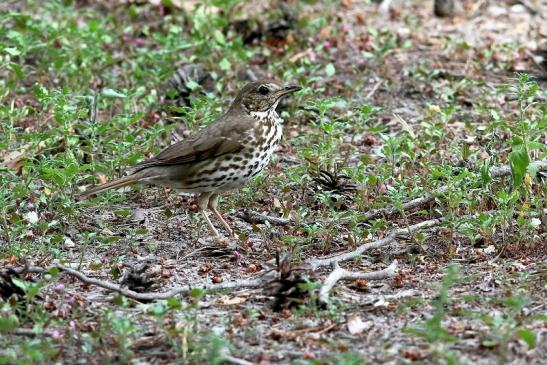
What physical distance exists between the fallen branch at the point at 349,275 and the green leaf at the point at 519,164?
0.90 meters

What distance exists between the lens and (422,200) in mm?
7191

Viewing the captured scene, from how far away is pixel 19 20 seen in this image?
1040 cm

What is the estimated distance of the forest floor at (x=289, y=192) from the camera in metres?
5.30

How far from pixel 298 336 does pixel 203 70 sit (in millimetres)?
5159

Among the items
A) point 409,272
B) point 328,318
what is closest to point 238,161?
point 409,272

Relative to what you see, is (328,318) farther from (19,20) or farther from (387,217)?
(19,20)

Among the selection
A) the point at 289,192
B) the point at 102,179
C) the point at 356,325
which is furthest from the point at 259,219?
the point at 356,325

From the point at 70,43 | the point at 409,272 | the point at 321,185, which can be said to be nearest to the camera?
the point at 409,272

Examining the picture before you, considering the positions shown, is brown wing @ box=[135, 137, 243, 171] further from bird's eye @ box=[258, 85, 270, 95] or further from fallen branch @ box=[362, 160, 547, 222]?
fallen branch @ box=[362, 160, 547, 222]

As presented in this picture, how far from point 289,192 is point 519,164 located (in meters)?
1.86

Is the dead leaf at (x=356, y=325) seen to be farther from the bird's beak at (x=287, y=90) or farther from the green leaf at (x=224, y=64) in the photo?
the green leaf at (x=224, y=64)

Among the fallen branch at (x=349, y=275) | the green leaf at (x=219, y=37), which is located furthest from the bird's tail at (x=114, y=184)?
the green leaf at (x=219, y=37)

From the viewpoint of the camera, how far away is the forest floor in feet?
17.4

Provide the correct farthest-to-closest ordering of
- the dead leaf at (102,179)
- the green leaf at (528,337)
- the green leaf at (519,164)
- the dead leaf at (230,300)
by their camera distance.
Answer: the dead leaf at (102,179)
the green leaf at (519,164)
the dead leaf at (230,300)
the green leaf at (528,337)
